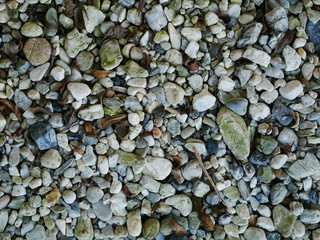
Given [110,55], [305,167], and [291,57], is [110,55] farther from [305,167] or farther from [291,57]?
[305,167]

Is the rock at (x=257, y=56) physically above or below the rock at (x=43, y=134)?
above

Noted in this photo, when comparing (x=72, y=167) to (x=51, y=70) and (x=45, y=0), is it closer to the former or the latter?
(x=51, y=70)

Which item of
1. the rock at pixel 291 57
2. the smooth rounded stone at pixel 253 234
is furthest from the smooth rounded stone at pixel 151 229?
the rock at pixel 291 57

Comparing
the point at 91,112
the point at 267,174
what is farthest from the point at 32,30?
the point at 267,174

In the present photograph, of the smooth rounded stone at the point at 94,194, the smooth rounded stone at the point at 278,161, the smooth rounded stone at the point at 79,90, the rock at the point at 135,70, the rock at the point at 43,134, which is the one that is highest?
the rock at the point at 135,70

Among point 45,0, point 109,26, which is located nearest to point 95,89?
point 109,26

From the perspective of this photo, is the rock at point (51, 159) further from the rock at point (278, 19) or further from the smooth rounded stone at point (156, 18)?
the rock at point (278, 19)
